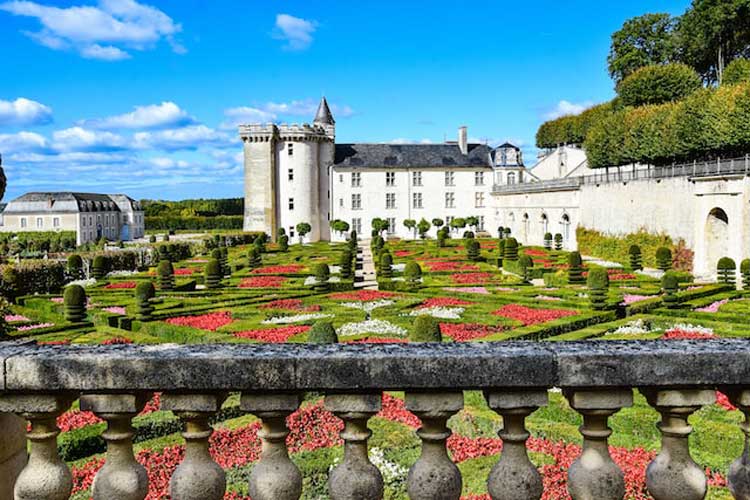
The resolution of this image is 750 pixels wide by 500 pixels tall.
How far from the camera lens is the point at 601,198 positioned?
35906 mm

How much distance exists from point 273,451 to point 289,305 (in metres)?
15.2

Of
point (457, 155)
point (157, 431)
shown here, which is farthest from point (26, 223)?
point (157, 431)

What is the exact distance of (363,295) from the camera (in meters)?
19.0

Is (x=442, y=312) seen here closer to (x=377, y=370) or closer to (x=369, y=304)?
(x=369, y=304)

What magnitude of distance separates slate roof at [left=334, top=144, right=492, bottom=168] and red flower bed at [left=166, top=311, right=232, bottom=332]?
39116 mm

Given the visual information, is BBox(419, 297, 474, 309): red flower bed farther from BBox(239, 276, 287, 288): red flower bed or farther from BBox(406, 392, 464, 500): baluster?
BBox(406, 392, 464, 500): baluster

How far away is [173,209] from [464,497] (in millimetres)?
75108

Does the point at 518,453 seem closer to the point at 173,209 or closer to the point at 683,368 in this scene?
the point at 683,368

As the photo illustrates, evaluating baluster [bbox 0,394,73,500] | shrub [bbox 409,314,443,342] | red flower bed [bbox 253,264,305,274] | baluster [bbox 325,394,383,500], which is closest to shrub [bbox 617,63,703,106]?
red flower bed [bbox 253,264,305,274]

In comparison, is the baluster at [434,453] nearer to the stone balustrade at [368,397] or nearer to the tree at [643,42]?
the stone balustrade at [368,397]

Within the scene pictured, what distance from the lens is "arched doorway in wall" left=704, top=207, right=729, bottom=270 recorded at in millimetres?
25266

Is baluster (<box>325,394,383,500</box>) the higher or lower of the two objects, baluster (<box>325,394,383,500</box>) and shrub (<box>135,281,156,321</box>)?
the higher

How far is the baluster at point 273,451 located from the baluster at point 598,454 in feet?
2.89

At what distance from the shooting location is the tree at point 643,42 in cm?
4494
